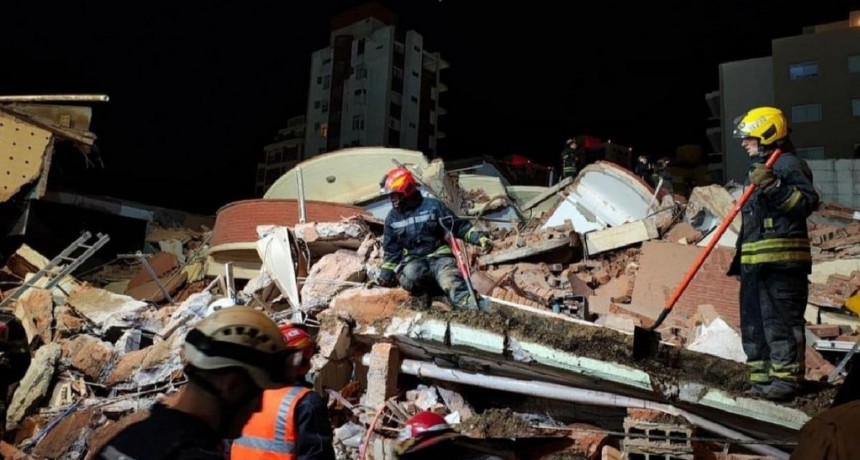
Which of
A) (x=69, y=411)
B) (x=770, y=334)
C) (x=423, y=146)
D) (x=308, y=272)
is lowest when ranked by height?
(x=69, y=411)

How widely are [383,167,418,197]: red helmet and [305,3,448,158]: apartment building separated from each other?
34.6m

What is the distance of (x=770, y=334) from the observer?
4.09 m

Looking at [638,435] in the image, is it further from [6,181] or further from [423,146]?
[423,146]

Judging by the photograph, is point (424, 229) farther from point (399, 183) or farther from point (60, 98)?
point (60, 98)

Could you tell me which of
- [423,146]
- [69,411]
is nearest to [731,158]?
[423,146]

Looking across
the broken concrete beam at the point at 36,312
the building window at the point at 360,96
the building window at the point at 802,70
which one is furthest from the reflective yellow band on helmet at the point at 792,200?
the building window at the point at 360,96

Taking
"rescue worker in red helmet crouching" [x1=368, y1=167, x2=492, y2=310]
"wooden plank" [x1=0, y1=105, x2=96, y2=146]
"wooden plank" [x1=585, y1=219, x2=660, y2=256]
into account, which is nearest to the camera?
"rescue worker in red helmet crouching" [x1=368, y1=167, x2=492, y2=310]

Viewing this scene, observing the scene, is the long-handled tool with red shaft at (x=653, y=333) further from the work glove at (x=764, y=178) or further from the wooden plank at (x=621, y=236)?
the wooden plank at (x=621, y=236)

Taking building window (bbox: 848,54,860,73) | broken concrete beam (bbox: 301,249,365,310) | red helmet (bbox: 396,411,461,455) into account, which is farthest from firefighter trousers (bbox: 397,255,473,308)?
building window (bbox: 848,54,860,73)

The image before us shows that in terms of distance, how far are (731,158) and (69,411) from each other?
3183 centimetres

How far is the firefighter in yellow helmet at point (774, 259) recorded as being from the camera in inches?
158

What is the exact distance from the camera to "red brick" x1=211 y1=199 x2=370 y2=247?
12.1 meters

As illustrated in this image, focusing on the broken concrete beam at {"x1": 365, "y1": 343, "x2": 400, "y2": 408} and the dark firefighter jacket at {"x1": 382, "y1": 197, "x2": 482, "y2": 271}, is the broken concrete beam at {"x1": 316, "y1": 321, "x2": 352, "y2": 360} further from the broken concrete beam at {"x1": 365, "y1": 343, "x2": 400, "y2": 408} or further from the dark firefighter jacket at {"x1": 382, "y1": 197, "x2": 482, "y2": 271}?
the dark firefighter jacket at {"x1": 382, "y1": 197, "x2": 482, "y2": 271}

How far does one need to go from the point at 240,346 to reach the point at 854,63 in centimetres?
3461
